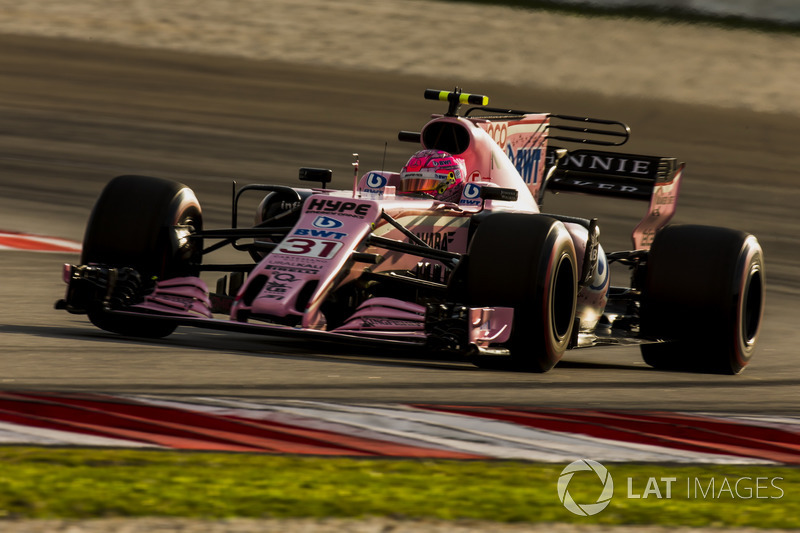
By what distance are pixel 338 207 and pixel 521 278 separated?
123cm

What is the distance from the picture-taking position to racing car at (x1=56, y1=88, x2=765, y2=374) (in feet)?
25.0

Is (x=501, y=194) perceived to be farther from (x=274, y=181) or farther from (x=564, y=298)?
(x=274, y=181)

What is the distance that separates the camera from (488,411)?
6176 millimetres

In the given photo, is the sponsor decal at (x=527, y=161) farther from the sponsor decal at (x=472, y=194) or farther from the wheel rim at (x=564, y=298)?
the wheel rim at (x=564, y=298)

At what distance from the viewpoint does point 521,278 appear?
7.62 meters

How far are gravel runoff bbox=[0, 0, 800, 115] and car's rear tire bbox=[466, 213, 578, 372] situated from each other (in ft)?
75.3

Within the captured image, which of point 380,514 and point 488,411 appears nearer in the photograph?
point 380,514

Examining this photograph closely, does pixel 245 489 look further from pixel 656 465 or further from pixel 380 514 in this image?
pixel 656 465

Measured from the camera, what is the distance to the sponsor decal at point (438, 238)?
874 centimetres

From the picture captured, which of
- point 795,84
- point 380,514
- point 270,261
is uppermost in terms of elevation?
point 795,84

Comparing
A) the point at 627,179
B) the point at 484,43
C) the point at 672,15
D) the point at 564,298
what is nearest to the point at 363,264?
the point at 564,298

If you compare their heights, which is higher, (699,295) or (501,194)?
(501,194)

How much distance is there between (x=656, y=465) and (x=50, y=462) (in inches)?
88.8

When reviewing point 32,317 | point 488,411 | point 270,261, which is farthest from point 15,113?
Result: point 488,411
